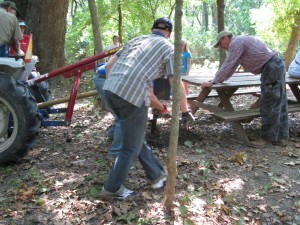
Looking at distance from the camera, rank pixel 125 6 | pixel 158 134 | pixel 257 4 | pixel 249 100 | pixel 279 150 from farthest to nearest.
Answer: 1. pixel 257 4
2. pixel 125 6
3. pixel 249 100
4. pixel 158 134
5. pixel 279 150

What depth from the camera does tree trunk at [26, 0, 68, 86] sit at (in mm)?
8281

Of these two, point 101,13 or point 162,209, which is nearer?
point 162,209

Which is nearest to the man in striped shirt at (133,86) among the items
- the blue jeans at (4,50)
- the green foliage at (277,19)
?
the blue jeans at (4,50)

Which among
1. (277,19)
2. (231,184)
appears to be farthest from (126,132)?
(277,19)

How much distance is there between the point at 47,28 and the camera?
27.6 feet

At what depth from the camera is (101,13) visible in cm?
1412

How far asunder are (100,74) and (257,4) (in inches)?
1821

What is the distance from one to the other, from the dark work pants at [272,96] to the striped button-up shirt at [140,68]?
7.74ft

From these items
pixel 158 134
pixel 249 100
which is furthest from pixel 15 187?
pixel 249 100

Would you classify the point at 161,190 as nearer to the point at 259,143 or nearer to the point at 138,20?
the point at 259,143

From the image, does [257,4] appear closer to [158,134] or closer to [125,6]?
[125,6]

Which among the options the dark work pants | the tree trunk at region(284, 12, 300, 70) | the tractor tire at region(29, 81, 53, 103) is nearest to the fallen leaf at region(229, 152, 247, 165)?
the dark work pants

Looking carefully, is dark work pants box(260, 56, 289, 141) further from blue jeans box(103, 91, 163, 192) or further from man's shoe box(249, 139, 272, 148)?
blue jeans box(103, 91, 163, 192)

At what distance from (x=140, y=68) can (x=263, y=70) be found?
263 cm
